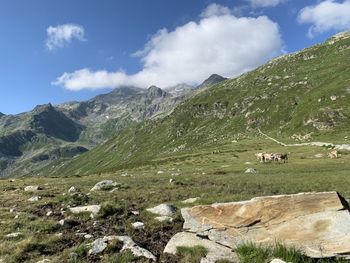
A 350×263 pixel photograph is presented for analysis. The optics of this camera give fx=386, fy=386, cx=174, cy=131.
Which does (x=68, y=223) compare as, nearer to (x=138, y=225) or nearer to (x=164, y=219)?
(x=138, y=225)

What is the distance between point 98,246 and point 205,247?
427 centimetres

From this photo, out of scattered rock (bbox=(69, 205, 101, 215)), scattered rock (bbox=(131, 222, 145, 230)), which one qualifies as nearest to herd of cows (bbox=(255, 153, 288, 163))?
scattered rock (bbox=(69, 205, 101, 215))

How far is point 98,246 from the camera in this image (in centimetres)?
1522

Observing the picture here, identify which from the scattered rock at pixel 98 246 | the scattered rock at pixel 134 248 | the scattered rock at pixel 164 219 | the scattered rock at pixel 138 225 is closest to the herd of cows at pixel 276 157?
the scattered rock at pixel 164 219

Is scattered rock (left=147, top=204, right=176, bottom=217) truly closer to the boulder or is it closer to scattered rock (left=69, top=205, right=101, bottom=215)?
scattered rock (left=69, top=205, right=101, bottom=215)

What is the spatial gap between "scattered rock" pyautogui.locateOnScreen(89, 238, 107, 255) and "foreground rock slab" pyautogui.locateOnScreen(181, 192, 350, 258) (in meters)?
3.43

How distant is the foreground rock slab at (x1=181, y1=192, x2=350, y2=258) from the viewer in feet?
40.9

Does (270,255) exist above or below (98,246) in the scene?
below

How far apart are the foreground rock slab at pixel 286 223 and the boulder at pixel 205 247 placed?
30 cm

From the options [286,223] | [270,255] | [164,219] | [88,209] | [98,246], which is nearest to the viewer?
[270,255]

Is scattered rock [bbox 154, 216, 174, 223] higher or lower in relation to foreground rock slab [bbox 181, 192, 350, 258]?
lower

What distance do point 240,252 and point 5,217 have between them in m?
15.5

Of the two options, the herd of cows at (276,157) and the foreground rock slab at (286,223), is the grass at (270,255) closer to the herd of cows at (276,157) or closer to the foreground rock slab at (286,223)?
the foreground rock slab at (286,223)

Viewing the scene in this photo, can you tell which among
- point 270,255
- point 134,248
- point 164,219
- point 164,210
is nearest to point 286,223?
point 270,255
